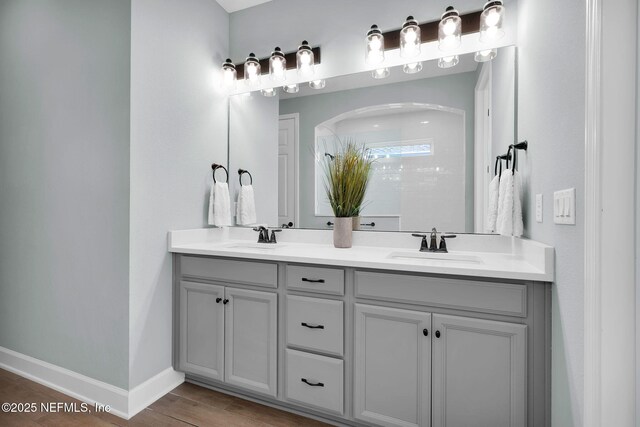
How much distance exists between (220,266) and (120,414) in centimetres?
94

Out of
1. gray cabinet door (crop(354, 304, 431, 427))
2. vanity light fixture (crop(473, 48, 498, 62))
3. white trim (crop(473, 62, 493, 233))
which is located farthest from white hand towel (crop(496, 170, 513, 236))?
vanity light fixture (crop(473, 48, 498, 62))

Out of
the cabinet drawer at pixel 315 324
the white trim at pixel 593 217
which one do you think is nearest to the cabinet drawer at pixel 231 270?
the cabinet drawer at pixel 315 324

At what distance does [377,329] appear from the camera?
1433 mm

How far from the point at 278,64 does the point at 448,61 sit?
3.71 ft

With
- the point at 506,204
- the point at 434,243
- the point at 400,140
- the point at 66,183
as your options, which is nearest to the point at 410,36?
the point at 400,140

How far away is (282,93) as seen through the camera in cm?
228

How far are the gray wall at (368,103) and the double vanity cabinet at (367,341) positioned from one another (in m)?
0.66

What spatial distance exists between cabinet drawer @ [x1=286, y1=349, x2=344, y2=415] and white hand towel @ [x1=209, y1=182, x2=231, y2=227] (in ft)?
3.44

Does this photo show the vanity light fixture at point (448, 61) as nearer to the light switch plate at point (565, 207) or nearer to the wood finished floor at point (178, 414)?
the light switch plate at point (565, 207)

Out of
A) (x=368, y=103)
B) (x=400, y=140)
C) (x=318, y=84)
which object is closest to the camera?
(x=400, y=140)

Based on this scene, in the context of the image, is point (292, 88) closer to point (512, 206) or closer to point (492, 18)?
point (492, 18)

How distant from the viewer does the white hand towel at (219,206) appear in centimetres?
222

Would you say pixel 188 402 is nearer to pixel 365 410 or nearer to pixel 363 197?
pixel 365 410

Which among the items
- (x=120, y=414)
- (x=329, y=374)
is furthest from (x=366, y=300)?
Answer: (x=120, y=414)
